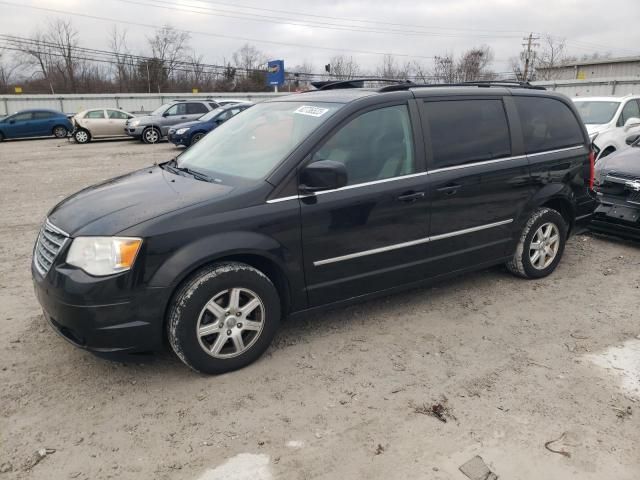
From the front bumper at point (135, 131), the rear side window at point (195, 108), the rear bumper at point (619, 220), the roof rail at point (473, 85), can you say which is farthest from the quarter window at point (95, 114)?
the rear bumper at point (619, 220)

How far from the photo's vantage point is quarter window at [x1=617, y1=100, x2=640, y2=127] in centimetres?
1102

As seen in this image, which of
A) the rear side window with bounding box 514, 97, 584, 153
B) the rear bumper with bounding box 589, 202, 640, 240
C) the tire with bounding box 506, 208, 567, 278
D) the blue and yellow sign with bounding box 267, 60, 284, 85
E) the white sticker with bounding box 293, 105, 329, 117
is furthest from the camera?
the blue and yellow sign with bounding box 267, 60, 284, 85

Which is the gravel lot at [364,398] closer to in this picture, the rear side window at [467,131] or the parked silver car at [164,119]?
the rear side window at [467,131]

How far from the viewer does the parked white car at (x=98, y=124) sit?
2078cm

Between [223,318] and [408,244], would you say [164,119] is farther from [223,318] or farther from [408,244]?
[223,318]

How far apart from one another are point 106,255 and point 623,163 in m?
6.12

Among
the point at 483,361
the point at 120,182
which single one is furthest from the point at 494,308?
the point at 120,182

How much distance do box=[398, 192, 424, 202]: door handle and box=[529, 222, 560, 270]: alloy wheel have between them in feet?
5.28

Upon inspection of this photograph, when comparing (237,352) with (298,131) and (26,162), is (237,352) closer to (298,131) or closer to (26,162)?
(298,131)

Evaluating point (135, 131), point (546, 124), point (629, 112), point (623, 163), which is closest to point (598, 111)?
point (629, 112)

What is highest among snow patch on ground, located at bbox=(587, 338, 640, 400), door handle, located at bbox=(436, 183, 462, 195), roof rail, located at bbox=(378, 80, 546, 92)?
roof rail, located at bbox=(378, 80, 546, 92)

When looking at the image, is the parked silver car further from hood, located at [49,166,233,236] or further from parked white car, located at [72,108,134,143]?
hood, located at [49,166,233,236]

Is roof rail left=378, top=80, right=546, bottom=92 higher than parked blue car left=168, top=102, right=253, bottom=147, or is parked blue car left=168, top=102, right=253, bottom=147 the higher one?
roof rail left=378, top=80, right=546, bottom=92

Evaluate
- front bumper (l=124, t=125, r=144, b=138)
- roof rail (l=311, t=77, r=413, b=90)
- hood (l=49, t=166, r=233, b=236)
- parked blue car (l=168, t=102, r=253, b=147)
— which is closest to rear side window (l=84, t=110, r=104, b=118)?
front bumper (l=124, t=125, r=144, b=138)
